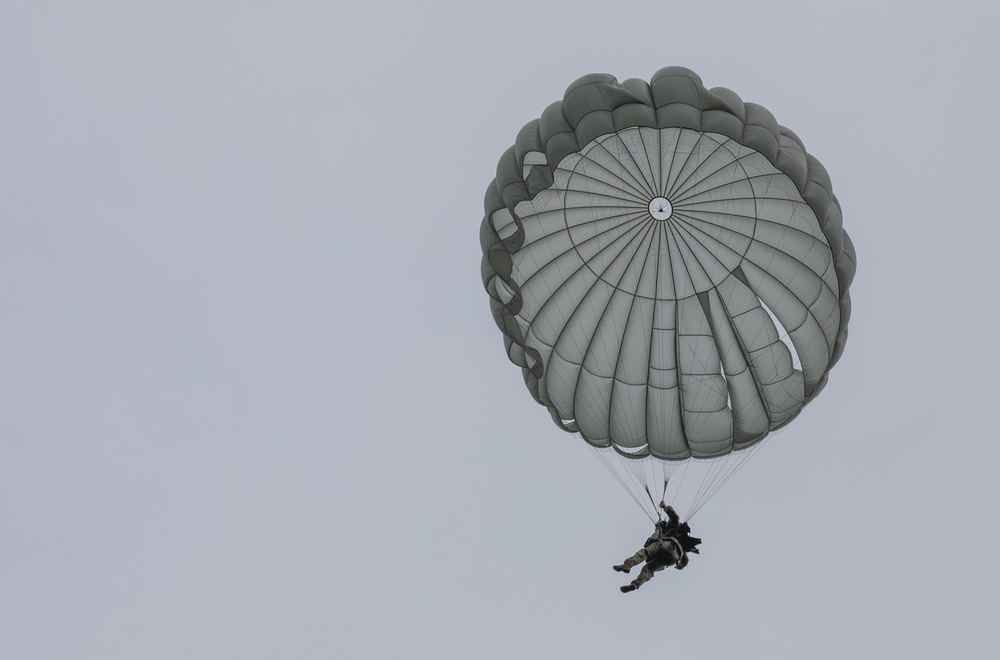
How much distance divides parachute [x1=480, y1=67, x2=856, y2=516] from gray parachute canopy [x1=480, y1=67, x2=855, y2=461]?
2cm

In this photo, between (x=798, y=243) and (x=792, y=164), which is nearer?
(x=792, y=164)

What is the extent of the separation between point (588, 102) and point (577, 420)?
522cm

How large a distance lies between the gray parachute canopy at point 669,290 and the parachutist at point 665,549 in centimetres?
135

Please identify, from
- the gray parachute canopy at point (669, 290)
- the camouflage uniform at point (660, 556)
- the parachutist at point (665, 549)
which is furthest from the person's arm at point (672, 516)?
the gray parachute canopy at point (669, 290)

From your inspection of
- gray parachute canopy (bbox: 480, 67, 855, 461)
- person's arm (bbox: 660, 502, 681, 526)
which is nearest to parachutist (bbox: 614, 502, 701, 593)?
person's arm (bbox: 660, 502, 681, 526)

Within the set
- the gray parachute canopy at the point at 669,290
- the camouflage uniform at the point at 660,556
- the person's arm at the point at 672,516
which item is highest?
the gray parachute canopy at the point at 669,290

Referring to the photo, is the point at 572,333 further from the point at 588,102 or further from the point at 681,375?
the point at 588,102

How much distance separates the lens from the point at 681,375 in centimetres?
2073

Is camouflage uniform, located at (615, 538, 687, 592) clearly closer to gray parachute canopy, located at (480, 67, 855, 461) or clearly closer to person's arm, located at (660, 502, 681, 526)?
person's arm, located at (660, 502, 681, 526)

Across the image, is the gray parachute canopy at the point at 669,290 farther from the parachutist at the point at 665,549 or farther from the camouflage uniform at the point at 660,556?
the camouflage uniform at the point at 660,556

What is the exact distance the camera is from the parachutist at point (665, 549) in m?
19.3

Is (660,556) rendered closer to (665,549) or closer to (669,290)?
(665,549)

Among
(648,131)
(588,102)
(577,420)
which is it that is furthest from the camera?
(577,420)

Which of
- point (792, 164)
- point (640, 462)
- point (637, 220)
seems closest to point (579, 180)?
point (637, 220)
